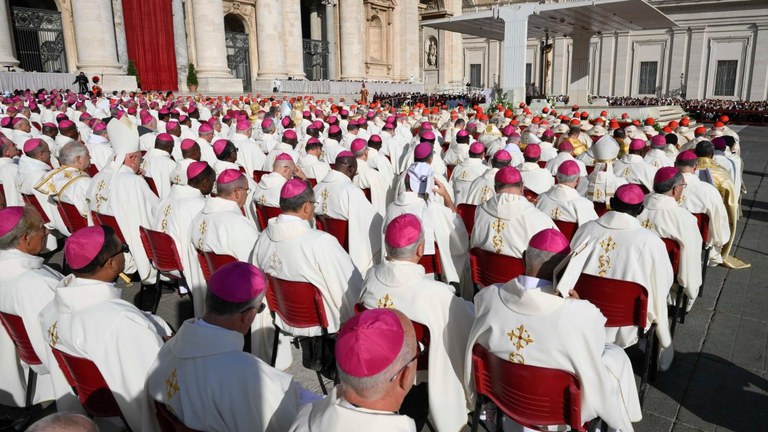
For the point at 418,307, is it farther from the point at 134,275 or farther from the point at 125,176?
the point at 134,275

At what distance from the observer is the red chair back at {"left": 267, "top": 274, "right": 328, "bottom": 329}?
3.62 meters

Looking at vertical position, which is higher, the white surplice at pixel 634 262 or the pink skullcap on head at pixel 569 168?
the pink skullcap on head at pixel 569 168

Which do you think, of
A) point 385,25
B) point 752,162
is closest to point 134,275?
point 752,162

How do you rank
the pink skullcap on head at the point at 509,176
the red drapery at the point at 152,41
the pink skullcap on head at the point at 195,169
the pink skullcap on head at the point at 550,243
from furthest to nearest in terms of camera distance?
the red drapery at the point at 152,41 → the pink skullcap on head at the point at 195,169 → the pink skullcap on head at the point at 509,176 → the pink skullcap on head at the point at 550,243

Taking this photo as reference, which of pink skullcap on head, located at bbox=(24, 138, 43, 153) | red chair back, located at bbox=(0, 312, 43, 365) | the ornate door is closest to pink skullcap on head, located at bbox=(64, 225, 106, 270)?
red chair back, located at bbox=(0, 312, 43, 365)

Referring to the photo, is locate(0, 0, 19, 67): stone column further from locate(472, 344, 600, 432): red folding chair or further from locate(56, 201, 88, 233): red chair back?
locate(472, 344, 600, 432): red folding chair

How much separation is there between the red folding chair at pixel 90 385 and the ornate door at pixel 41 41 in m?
26.8

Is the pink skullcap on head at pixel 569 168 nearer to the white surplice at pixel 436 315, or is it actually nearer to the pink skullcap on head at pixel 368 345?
the white surplice at pixel 436 315

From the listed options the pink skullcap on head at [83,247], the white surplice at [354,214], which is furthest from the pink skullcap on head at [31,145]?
the pink skullcap on head at [83,247]

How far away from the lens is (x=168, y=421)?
2223mm

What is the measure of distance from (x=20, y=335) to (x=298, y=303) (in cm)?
170

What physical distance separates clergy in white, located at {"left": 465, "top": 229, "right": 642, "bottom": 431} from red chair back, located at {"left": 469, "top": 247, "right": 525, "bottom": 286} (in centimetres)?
135

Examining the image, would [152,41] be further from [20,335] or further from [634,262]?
[634,262]

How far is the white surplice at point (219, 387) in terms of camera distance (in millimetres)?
2113
